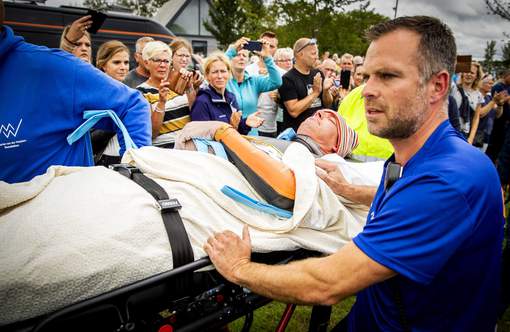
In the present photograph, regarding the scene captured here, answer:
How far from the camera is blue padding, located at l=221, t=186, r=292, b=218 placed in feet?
5.98

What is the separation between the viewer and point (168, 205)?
5.18ft

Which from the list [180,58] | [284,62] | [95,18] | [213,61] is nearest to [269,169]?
[95,18]

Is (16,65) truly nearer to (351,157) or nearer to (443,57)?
(443,57)

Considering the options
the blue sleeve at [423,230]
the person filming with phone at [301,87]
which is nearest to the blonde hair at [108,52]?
the person filming with phone at [301,87]

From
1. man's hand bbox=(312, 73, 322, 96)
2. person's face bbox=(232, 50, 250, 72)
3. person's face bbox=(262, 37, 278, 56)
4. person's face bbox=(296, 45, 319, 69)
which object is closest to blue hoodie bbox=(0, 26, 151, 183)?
person's face bbox=(232, 50, 250, 72)

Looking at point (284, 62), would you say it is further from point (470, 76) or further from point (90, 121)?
point (90, 121)

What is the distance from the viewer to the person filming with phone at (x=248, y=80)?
4742 mm

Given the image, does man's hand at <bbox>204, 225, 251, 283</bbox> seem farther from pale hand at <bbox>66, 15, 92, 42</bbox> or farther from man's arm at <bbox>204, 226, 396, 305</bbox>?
pale hand at <bbox>66, 15, 92, 42</bbox>

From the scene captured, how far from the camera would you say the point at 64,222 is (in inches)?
53.1

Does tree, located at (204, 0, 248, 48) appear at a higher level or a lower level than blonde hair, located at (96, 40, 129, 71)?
higher

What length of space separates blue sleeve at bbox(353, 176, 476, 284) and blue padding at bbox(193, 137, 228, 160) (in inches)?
49.6

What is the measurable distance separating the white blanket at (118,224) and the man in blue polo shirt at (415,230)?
0.24 m

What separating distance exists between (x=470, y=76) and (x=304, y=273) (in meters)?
7.04

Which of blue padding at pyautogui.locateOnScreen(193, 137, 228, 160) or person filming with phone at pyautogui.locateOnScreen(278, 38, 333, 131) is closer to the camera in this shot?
blue padding at pyautogui.locateOnScreen(193, 137, 228, 160)
